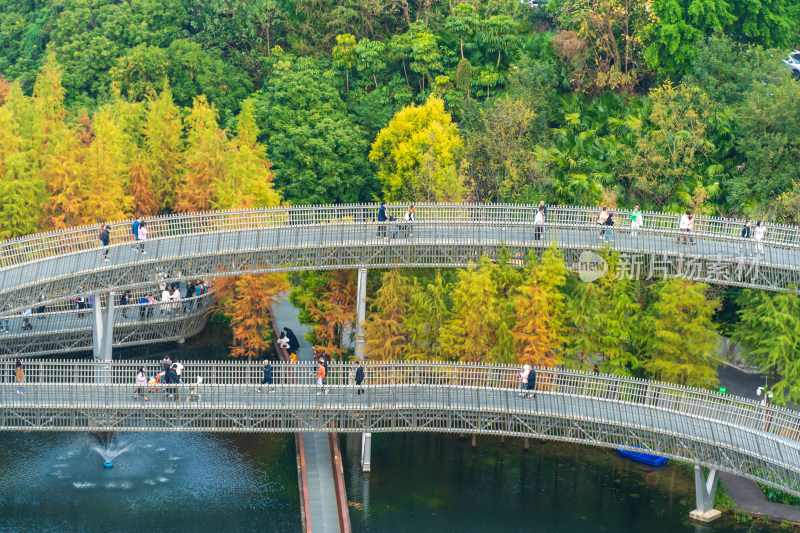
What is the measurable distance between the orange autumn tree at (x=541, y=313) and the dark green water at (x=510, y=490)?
20.8 ft

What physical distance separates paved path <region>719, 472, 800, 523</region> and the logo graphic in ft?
46.5

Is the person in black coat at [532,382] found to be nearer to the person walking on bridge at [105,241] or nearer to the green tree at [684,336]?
the green tree at [684,336]

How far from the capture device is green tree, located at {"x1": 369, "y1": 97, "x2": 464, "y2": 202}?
322ft

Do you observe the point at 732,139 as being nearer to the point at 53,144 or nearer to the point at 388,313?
the point at 388,313

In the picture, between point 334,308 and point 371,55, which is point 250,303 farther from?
point 371,55

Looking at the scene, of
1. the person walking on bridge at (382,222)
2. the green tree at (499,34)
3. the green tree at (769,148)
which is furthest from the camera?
the green tree at (499,34)

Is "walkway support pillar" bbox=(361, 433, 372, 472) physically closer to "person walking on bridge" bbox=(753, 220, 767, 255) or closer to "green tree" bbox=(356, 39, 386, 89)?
"person walking on bridge" bbox=(753, 220, 767, 255)

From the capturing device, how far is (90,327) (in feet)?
285

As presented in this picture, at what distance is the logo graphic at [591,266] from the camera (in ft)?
260

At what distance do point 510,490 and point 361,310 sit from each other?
1544 cm

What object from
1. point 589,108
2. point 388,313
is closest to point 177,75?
point 589,108

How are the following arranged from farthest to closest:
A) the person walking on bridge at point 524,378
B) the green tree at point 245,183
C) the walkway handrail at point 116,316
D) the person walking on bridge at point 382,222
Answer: the green tree at point 245,183 < the walkway handrail at point 116,316 < the person walking on bridge at point 382,222 < the person walking on bridge at point 524,378

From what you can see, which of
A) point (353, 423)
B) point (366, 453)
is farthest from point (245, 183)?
point (353, 423)

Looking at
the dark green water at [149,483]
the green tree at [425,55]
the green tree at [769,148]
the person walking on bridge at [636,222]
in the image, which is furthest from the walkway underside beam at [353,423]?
the green tree at [425,55]
